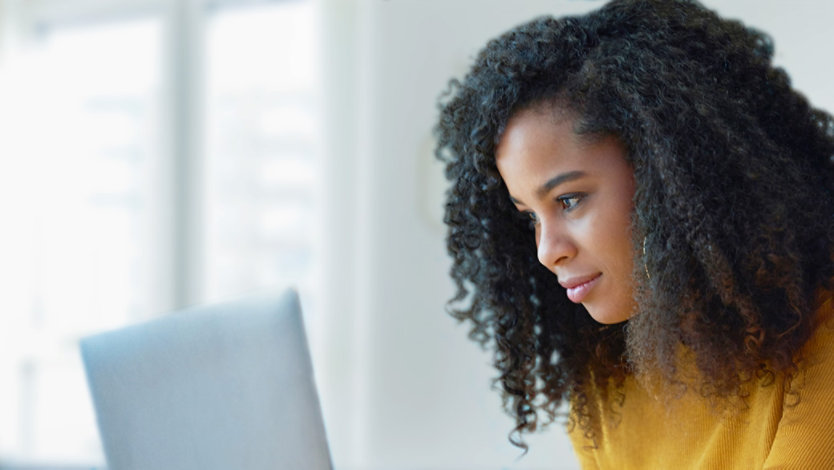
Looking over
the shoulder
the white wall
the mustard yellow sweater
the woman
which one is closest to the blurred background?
the white wall

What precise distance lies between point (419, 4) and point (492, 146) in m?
0.95

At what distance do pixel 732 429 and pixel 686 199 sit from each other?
1.06ft

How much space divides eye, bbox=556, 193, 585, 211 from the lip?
100mm

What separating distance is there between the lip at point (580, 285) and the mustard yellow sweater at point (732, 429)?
0.19 metres

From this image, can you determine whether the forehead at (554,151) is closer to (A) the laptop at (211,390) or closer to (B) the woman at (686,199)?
(B) the woman at (686,199)

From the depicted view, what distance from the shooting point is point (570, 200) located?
975 millimetres

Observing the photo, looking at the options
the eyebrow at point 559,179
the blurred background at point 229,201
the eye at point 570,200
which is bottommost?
the eye at point 570,200

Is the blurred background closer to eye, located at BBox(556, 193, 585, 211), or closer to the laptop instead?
the laptop

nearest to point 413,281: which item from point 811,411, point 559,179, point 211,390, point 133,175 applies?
point 211,390

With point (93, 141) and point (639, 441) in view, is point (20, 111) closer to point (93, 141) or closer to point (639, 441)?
point (93, 141)

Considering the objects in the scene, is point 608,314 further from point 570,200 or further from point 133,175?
point 133,175

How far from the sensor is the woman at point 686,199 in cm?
90

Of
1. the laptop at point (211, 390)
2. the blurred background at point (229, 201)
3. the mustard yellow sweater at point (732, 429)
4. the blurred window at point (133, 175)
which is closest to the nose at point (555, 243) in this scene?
Result: the mustard yellow sweater at point (732, 429)

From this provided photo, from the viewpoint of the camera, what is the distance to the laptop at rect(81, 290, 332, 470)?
101cm
